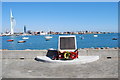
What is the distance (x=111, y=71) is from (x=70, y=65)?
3.08 m

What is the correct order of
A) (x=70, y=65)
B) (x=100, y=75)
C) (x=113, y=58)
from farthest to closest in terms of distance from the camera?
(x=113, y=58) < (x=70, y=65) < (x=100, y=75)

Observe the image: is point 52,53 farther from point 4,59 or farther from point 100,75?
point 100,75

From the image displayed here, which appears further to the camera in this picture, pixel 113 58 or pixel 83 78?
pixel 113 58

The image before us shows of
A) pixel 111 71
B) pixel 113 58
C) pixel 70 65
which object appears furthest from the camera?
pixel 113 58

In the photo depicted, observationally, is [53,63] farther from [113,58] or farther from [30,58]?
[113,58]

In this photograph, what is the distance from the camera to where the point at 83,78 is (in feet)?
32.2

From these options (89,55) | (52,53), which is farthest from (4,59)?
(89,55)

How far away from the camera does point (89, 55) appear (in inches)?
643

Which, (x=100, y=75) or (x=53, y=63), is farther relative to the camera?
(x=53, y=63)

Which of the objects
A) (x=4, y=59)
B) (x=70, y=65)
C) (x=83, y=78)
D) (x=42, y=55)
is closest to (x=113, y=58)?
(x=70, y=65)

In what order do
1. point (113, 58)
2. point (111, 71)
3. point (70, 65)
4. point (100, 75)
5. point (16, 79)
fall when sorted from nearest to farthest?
1. point (16, 79)
2. point (100, 75)
3. point (111, 71)
4. point (70, 65)
5. point (113, 58)

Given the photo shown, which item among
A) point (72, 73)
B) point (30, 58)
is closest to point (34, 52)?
point (30, 58)

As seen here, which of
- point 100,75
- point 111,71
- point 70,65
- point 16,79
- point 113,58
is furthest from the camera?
point 113,58

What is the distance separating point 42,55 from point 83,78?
283 inches
